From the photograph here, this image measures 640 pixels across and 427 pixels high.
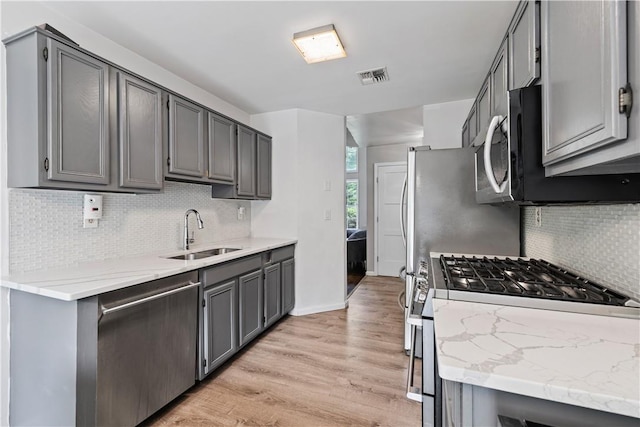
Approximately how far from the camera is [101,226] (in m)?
1.90

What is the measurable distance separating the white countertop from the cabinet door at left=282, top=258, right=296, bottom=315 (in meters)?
1.12

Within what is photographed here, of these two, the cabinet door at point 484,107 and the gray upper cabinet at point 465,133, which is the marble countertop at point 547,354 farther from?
the gray upper cabinet at point 465,133

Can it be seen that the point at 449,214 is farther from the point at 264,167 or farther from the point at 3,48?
the point at 3,48

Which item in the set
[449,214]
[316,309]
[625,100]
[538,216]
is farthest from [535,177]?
[316,309]

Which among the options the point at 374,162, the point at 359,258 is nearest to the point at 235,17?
the point at 374,162

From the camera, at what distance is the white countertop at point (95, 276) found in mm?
1276

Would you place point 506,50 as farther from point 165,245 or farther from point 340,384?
point 165,245

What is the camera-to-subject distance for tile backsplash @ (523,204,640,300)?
1.04m

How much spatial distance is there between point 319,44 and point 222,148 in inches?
47.5

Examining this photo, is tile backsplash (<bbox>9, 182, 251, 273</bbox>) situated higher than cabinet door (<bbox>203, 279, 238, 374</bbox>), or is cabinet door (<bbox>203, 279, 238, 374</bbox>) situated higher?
tile backsplash (<bbox>9, 182, 251, 273</bbox>)

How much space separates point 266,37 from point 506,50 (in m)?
1.49

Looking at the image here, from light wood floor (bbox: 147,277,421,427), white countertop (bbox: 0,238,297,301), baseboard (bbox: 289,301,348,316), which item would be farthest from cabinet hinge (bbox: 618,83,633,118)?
baseboard (bbox: 289,301,348,316)

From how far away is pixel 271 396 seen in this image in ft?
6.21

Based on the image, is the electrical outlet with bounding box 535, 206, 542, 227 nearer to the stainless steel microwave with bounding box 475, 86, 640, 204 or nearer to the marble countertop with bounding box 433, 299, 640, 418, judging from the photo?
the stainless steel microwave with bounding box 475, 86, 640, 204
